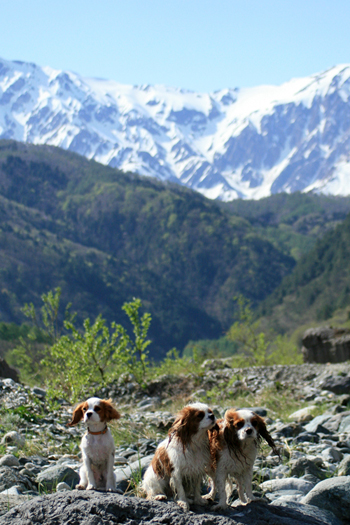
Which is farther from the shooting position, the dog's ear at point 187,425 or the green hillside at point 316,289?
the green hillside at point 316,289

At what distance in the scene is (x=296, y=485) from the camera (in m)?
6.28

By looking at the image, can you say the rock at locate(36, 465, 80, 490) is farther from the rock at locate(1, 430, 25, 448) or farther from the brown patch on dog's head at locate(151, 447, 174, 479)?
the brown patch on dog's head at locate(151, 447, 174, 479)

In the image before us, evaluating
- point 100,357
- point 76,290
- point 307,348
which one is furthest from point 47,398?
point 76,290

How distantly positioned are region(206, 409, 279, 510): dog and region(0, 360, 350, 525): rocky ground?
0.80 feet

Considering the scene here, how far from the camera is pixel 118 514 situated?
407 cm

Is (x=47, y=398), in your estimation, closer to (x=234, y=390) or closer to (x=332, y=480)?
(x=234, y=390)

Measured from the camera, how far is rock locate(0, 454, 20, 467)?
7.05 metres

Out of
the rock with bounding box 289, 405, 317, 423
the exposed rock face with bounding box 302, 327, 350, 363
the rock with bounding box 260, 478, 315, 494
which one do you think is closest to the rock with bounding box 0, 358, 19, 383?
the rock with bounding box 289, 405, 317, 423

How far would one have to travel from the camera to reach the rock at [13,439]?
8.30m

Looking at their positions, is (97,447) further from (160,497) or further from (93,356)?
(93,356)

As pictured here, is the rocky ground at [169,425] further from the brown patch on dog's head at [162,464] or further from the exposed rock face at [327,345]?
the exposed rock face at [327,345]

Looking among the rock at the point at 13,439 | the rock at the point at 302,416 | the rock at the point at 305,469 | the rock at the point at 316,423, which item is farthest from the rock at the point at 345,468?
the rock at the point at 13,439

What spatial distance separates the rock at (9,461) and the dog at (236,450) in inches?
139

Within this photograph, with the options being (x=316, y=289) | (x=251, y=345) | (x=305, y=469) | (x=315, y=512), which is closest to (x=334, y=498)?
(x=315, y=512)
